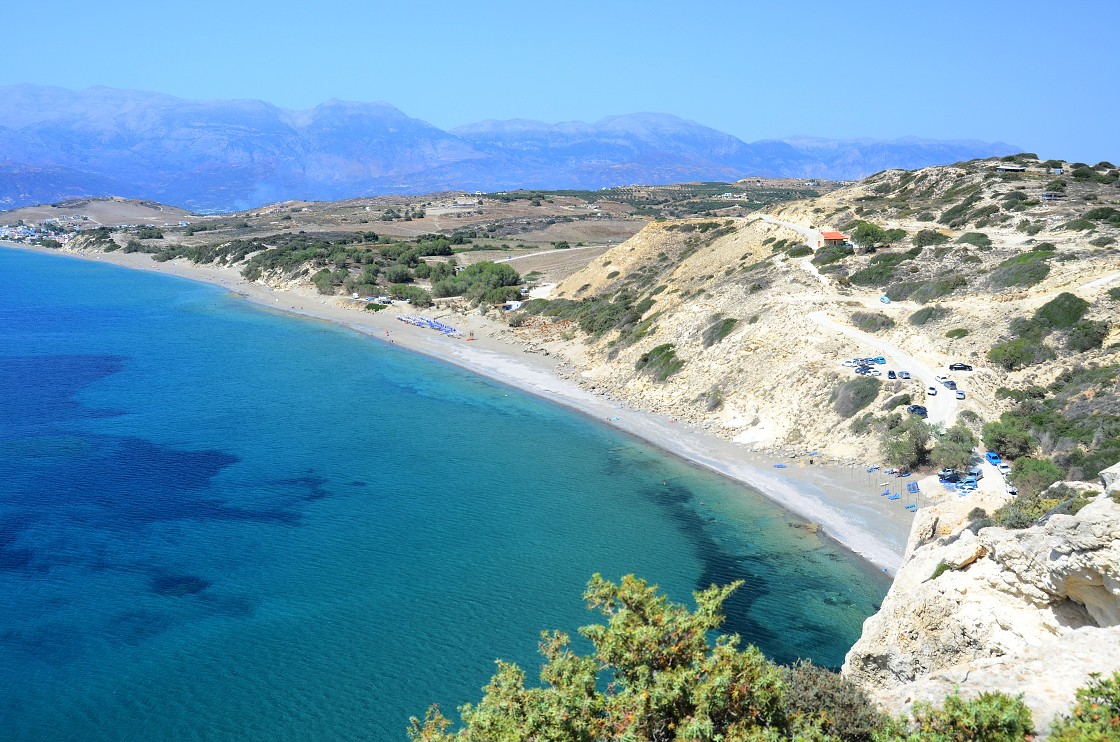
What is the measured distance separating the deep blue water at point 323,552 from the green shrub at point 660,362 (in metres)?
7.04

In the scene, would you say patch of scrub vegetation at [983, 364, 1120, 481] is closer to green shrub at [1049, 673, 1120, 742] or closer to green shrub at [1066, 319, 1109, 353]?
green shrub at [1066, 319, 1109, 353]

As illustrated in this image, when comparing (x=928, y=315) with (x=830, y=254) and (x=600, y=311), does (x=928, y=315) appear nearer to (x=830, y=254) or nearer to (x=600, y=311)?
(x=830, y=254)

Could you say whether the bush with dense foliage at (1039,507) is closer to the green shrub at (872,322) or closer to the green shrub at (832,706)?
the green shrub at (832,706)

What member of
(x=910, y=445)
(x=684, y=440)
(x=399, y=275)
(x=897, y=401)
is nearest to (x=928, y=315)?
(x=897, y=401)

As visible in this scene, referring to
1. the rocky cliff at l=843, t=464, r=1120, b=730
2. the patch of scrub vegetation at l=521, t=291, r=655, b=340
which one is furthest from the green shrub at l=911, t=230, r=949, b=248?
the rocky cliff at l=843, t=464, r=1120, b=730

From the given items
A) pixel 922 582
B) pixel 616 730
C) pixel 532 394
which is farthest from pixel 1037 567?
pixel 532 394

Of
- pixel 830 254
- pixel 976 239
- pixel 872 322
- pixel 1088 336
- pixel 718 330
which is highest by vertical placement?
pixel 976 239

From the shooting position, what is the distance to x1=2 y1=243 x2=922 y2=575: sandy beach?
32.4 metres

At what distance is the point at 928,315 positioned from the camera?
46.9 m

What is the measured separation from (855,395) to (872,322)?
31.3 ft

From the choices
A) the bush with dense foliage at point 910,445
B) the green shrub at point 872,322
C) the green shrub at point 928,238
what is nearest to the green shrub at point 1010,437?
the bush with dense foliage at point 910,445

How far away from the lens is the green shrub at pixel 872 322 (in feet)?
157

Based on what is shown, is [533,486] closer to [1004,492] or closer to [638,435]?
[638,435]

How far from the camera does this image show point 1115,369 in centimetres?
3509
